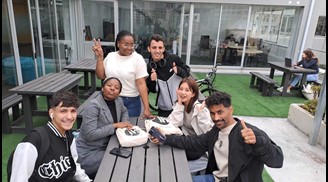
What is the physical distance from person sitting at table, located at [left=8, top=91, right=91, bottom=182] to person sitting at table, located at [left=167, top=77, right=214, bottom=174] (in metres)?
1.03

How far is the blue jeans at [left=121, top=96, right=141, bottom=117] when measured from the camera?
8.91 feet

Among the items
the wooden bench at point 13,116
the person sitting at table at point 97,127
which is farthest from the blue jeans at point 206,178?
the wooden bench at point 13,116

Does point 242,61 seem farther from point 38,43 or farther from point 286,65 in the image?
point 38,43

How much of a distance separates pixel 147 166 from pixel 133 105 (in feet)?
3.47

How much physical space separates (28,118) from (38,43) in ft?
9.58

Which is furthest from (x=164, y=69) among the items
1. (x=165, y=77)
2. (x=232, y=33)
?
(x=232, y=33)

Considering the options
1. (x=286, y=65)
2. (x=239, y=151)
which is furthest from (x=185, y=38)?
(x=239, y=151)

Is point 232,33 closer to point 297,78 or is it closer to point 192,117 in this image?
point 297,78

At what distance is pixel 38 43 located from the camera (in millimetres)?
5809

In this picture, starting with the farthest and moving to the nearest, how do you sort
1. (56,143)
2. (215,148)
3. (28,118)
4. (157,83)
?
(28,118) → (157,83) → (215,148) → (56,143)

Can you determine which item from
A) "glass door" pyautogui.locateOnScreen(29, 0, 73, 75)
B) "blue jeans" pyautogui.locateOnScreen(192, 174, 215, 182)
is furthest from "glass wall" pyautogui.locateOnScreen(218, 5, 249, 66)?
"blue jeans" pyautogui.locateOnScreen(192, 174, 215, 182)

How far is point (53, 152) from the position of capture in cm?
164

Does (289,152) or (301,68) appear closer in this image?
(289,152)

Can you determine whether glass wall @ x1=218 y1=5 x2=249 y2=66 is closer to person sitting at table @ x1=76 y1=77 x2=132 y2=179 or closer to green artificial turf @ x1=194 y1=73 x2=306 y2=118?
green artificial turf @ x1=194 y1=73 x2=306 y2=118
